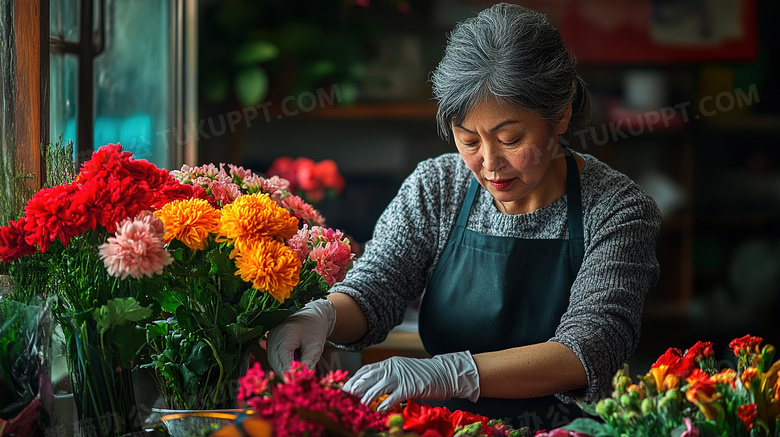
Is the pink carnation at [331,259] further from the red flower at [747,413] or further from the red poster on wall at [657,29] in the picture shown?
the red poster on wall at [657,29]

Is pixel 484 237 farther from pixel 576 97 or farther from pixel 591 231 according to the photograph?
pixel 576 97

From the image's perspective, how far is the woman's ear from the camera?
1372 millimetres

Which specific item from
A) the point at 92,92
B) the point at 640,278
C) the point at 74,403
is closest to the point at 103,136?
the point at 92,92

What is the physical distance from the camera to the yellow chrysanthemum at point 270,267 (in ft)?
2.82

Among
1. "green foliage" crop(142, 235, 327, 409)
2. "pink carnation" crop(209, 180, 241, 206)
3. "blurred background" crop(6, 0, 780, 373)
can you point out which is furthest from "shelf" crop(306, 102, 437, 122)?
"green foliage" crop(142, 235, 327, 409)

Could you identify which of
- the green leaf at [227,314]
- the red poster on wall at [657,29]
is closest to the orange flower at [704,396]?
the green leaf at [227,314]

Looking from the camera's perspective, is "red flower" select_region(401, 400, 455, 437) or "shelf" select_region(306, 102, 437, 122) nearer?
"red flower" select_region(401, 400, 455, 437)

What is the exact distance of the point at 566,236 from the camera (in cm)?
147

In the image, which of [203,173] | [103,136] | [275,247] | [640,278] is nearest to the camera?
[275,247]

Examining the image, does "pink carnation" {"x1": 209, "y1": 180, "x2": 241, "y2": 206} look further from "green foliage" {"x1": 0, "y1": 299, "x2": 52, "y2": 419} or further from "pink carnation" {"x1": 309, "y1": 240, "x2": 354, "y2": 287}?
"green foliage" {"x1": 0, "y1": 299, "x2": 52, "y2": 419}

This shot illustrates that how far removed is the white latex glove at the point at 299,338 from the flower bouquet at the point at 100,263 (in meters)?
0.23

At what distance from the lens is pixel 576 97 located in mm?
1447

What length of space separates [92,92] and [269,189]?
910 mm

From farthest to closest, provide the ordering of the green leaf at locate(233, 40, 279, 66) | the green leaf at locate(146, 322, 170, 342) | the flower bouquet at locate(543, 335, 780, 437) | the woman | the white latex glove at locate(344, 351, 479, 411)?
the green leaf at locate(233, 40, 279, 66) → the woman → the white latex glove at locate(344, 351, 479, 411) → the green leaf at locate(146, 322, 170, 342) → the flower bouquet at locate(543, 335, 780, 437)
